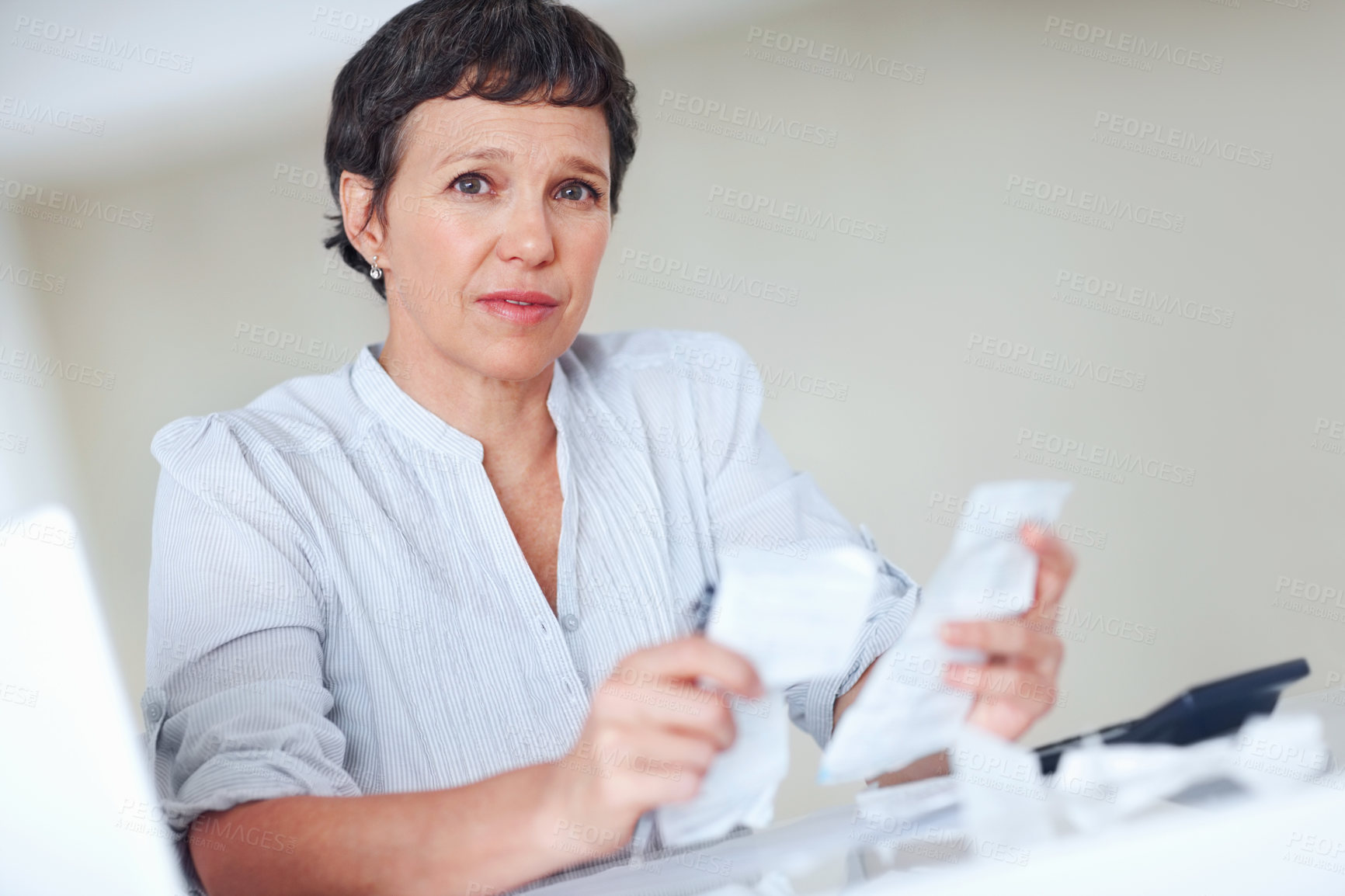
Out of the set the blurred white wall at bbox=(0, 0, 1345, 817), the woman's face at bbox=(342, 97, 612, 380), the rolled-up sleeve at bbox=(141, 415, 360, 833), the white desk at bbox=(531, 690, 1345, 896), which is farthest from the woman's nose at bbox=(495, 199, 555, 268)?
the blurred white wall at bbox=(0, 0, 1345, 817)

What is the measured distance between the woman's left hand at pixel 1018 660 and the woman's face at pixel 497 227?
19.8 inches

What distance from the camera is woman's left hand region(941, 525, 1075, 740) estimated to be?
79 centimetres

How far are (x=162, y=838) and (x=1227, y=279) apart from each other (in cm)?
235

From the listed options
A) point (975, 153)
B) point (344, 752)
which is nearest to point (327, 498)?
point (344, 752)

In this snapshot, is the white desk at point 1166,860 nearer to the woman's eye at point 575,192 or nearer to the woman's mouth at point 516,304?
the woman's mouth at point 516,304

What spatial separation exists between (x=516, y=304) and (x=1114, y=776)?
0.67m

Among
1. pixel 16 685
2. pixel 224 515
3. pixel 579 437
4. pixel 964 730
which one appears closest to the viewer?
pixel 16 685

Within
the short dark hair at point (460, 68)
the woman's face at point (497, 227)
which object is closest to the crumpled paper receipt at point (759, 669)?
the woman's face at point (497, 227)

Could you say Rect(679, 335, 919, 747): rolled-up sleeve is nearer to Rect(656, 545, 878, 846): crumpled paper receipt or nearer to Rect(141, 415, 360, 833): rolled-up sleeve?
Rect(656, 545, 878, 846): crumpled paper receipt

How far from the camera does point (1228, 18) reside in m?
2.36

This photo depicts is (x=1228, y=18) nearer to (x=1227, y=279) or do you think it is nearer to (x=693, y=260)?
(x=1227, y=279)

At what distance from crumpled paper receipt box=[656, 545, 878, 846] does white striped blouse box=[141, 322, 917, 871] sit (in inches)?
11.1

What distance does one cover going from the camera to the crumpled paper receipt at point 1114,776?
586mm

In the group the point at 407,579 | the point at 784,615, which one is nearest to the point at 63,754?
the point at 407,579
